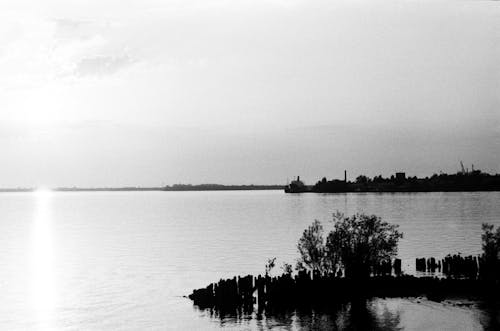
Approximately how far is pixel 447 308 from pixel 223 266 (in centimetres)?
3313

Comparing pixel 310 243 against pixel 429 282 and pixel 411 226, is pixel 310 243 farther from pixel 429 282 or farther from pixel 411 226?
pixel 411 226

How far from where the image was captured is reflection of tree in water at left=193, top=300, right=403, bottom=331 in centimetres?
4112

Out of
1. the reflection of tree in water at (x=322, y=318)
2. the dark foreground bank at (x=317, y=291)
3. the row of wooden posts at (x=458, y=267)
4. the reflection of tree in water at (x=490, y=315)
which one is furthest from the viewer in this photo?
the row of wooden posts at (x=458, y=267)

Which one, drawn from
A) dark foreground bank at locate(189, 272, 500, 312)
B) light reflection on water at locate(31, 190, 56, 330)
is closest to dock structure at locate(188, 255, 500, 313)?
dark foreground bank at locate(189, 272, 500, 312)

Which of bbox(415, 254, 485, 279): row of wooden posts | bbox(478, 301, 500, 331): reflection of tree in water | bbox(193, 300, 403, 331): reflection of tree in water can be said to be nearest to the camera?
bbox(478, 301, 500, 331): reflection of tree in water

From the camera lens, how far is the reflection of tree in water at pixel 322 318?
135 feet

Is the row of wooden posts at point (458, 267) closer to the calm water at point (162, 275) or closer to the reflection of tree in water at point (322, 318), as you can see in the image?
the calm water at point (162, 275)

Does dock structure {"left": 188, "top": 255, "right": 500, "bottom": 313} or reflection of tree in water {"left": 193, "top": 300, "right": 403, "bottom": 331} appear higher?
dock structure {"left": 188, "top": 255, "right": 500, "bottom": 313}

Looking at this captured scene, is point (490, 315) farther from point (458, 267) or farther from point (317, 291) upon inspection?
point (458, 267)

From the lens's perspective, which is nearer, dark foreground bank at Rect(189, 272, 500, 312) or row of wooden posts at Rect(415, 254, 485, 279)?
dark foreground bank at Rect(189, 272, 500, 312)

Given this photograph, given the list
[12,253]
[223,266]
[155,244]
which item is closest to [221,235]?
[155,244]

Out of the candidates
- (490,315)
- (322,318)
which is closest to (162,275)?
(322,318)

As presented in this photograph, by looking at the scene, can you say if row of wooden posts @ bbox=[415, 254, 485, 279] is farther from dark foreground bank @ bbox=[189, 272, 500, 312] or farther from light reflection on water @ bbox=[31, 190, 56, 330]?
light reflection on water @ bbox=[31, 190, 56, 330]

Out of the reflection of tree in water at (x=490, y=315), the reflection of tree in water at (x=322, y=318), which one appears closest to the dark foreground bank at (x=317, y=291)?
the reflection of tree in water at (x=322, y=318)
